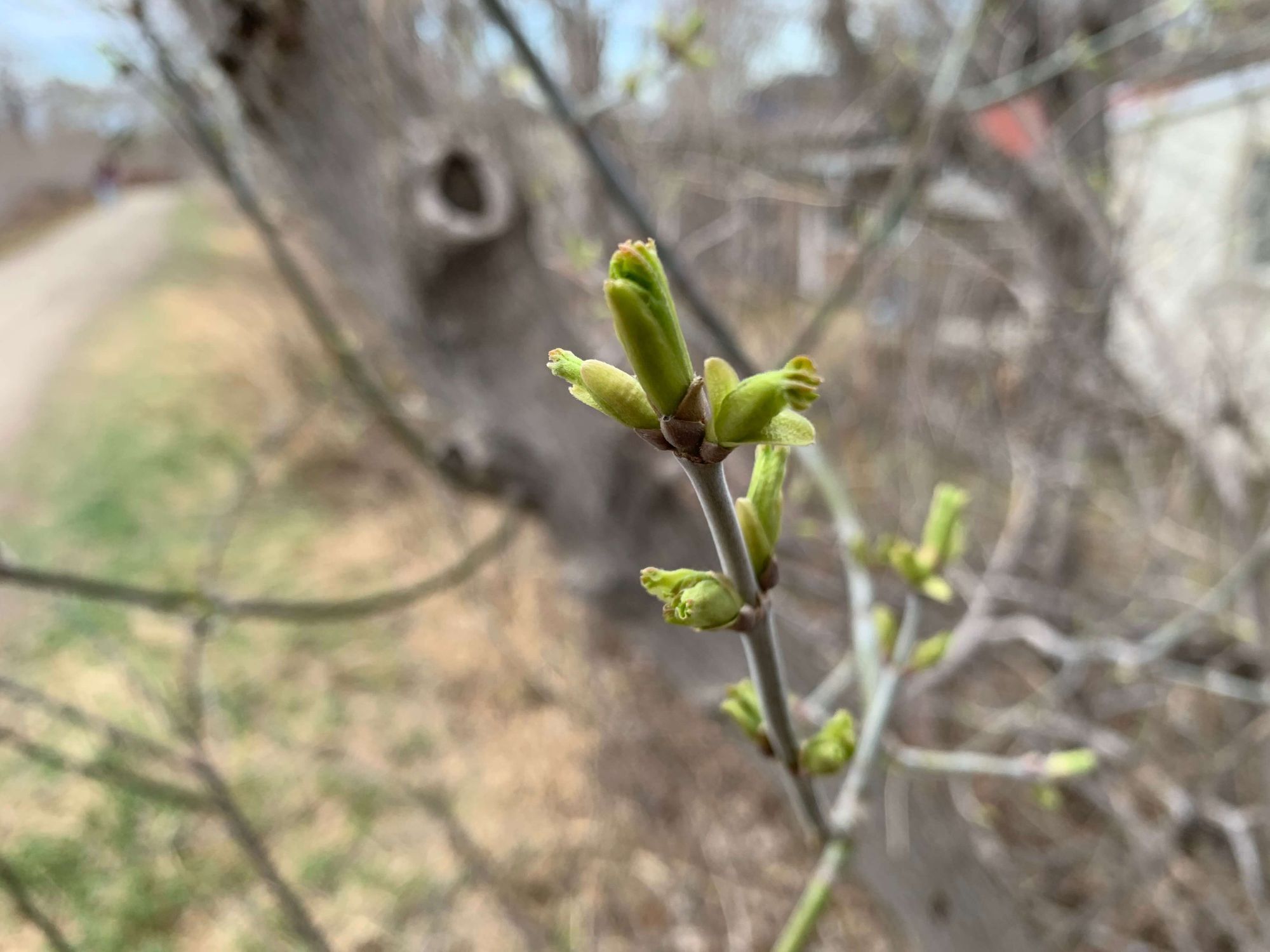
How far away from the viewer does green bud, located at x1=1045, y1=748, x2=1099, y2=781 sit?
683mm

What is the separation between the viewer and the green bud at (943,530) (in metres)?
0.62

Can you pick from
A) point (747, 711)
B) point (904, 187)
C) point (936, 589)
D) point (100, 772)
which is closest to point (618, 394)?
point (747, 711)

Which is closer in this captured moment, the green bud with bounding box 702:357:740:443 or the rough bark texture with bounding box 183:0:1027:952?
the green bud with bounding box 702:357:740:443

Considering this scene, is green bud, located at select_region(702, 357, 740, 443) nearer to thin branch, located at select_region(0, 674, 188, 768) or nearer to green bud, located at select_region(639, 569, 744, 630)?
green bud, located at select_region(639, 569, 744, 630)

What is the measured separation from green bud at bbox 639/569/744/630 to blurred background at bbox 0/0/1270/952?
543 mm

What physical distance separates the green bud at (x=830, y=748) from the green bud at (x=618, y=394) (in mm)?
259

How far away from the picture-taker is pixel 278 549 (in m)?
4.28

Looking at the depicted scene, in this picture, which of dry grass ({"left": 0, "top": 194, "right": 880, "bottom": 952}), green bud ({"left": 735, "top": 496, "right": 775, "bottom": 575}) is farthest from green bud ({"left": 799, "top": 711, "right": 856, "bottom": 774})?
dry grass ({"left": 0, "top": 194, "right": 880, "bottom": 952})

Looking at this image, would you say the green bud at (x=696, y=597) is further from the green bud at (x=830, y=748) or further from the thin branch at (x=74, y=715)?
the thin branch at (x=74, y=715)

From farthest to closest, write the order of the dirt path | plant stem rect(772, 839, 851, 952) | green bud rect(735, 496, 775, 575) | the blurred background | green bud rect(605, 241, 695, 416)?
1. the dirt path
2. the blurred background
3. plant stem rect(772, 839, 851, 952)
4. green bud rect(735, 496, 775, 575)
5. green bud rect(605, 241, 695, 416)

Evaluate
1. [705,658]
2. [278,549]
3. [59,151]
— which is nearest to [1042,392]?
[705,658]

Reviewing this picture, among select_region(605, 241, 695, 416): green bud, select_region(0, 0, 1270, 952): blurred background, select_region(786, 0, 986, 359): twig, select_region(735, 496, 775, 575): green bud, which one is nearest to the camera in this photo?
select_region(605, 241, 695, 416): green bud

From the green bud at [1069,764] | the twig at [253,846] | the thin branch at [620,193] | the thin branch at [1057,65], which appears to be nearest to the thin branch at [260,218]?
the thin branch at [620,193]

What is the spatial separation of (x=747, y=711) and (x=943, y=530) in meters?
0.28
